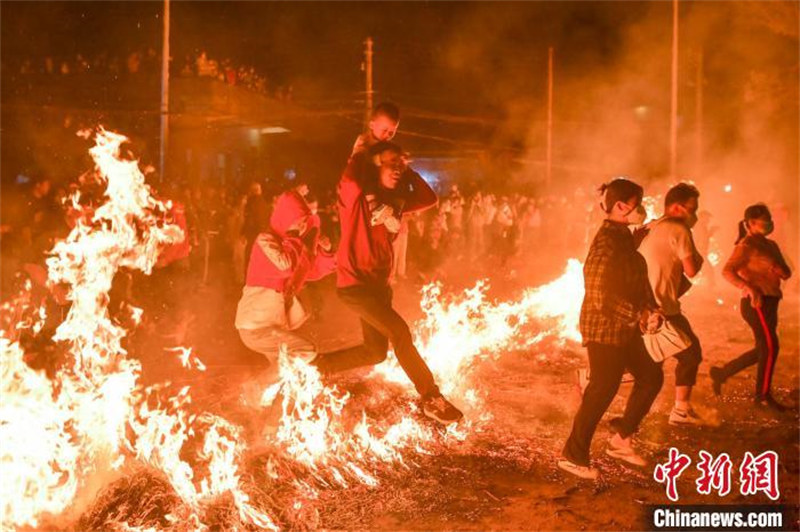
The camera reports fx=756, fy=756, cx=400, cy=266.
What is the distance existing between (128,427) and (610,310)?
337 centimetres

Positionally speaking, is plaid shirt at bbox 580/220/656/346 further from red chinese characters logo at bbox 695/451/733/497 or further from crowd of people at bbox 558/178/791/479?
red chinese characters logo at bbox 695/451/733/497

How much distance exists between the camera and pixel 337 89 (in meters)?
28.9

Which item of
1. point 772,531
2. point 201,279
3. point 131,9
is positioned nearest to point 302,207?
point 772,531

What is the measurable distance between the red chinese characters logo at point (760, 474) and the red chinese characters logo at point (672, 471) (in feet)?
1.17

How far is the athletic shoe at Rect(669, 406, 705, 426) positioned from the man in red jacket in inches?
75.4

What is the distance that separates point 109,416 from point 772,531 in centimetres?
378

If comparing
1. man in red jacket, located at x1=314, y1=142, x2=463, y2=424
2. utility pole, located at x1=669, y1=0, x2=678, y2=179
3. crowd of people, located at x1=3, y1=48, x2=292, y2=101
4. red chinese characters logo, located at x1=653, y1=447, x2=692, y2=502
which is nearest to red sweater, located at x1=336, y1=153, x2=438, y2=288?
man in red jacket, located at x1=314, y1=142, x2=463, y2=424

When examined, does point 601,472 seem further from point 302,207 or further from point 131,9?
point 131,9

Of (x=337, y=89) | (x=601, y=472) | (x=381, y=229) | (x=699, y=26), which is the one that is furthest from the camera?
(x=337, y=89)

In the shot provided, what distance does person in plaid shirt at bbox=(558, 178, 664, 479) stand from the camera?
4.72 meters

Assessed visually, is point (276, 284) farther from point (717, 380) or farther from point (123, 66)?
point (123, 66)

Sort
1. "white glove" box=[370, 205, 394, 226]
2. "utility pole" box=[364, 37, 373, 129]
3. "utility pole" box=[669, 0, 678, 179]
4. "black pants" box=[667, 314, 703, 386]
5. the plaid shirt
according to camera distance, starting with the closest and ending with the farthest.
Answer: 1. the plaid shirt
2. "white glove" box=[370, 205, 394, 226]
3. "black pants" box=[667, 314, 703, 386]
4. "utility pole" box=[364, 37, 373, 129]
5. "utility pole" box=[669, 0, 678, 179]

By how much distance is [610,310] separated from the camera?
186 inches

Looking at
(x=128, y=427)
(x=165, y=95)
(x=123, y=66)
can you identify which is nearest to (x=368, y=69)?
(x=165, y=95)
